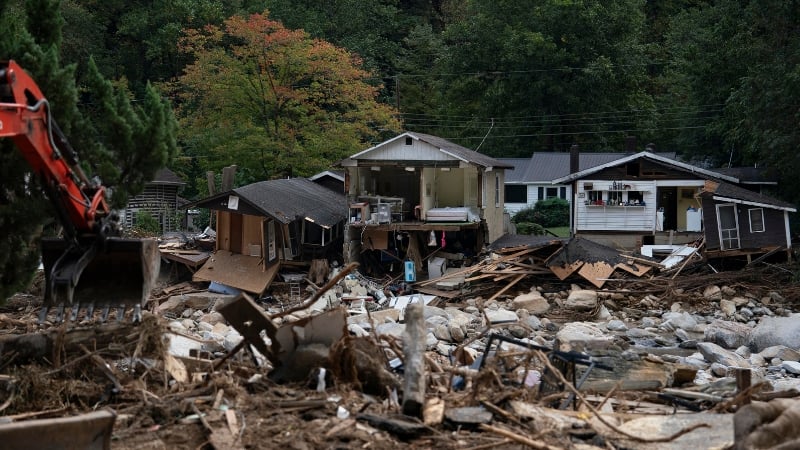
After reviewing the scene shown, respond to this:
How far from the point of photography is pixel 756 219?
104 ft

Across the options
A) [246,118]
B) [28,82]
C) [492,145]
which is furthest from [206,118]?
[28,82]

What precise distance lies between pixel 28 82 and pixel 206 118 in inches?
1099

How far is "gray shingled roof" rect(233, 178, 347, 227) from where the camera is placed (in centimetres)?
2947

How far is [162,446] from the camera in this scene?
352 inches

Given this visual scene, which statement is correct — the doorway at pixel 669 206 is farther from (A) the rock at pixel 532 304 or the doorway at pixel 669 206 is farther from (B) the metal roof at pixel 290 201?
(B) the metal roof at pixel 290 201

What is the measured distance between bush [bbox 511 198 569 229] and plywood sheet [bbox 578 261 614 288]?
1915cm

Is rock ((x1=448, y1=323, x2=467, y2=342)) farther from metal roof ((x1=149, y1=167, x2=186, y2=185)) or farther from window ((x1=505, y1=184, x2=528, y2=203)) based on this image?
window ((x1=505, y1=184, x2=528, y2=203))

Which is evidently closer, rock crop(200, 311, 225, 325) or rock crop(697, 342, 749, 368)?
rock crop(697, 342, 749, 368)

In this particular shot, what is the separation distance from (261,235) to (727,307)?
1390cm

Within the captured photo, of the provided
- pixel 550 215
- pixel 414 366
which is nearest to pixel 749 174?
pixel 550 215

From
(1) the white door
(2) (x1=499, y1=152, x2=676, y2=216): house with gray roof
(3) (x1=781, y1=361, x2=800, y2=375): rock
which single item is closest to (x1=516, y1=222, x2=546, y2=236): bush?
(2) (x1=499, y1=152, x2=676, y2=216): house with gray roof

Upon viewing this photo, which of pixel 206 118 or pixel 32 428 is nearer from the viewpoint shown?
pixel 32 428

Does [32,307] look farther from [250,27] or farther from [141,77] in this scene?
[141,77]

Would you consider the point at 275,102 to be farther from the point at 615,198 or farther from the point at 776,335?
the point at 776,335
